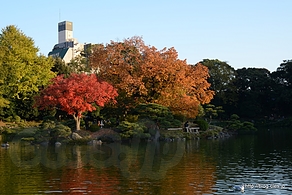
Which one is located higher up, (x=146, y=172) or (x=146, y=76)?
(x=146, y=76)

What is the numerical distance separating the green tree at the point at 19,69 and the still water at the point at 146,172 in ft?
55.8

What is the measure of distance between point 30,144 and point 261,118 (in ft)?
103

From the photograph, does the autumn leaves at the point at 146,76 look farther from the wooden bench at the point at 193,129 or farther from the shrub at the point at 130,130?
the shrub at the point at 130,130

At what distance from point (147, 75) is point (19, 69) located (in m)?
13.0

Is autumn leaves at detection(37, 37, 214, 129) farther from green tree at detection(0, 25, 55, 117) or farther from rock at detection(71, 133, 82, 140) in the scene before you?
green tree at detection(0, 25, 55, 117)

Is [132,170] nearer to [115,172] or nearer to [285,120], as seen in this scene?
[115,172]

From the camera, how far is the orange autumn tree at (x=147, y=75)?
95.2 feet

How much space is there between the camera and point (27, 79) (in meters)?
36.0

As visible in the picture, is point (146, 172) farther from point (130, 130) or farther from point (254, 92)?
point (254, 92)

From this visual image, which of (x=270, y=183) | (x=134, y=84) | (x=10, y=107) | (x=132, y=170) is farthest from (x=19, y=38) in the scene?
(x=270, y=183)

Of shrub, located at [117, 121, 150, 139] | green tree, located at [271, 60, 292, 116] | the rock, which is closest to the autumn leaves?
shrub, located at [117, 121, 150, 139]

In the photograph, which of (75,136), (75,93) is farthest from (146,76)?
(75,136)

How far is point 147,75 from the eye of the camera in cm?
2922

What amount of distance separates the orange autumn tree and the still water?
1026 centimetres
